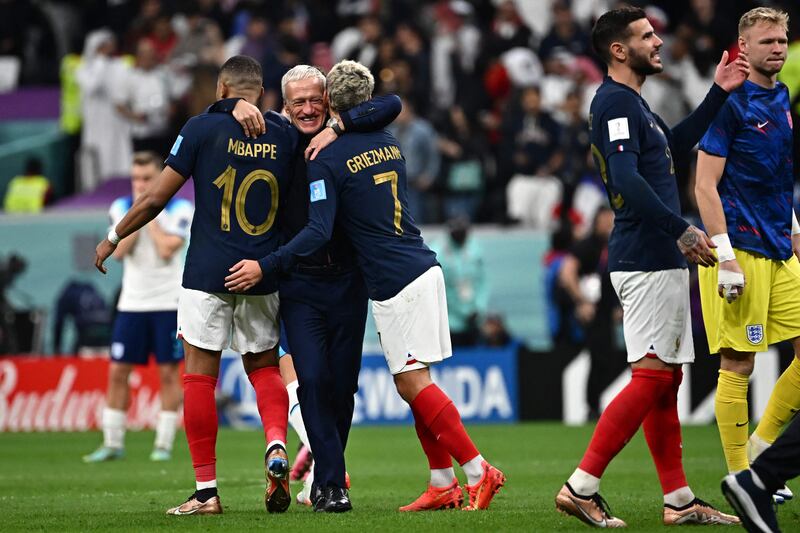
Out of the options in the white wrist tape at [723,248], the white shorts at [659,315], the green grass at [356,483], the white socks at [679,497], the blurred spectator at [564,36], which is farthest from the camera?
the blurred spectator at [564,36]

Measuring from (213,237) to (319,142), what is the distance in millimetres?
800

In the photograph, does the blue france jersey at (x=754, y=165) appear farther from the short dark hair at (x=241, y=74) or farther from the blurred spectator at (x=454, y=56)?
the blurred spectator at (x=454, y=56)

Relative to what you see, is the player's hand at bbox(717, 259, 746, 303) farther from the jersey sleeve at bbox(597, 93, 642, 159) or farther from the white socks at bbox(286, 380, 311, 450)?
the white socks at bbox(286, 380, 311, 450)

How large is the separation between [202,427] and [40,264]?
39.7 ft

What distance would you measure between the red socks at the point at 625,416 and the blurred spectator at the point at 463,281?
10290 millimetres

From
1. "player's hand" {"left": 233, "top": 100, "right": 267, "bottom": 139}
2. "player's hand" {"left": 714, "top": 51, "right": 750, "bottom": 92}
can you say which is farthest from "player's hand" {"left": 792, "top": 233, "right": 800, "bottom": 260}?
"player's hand" {"left": 233, "top": 100, "right": 267, "bottom": 139}

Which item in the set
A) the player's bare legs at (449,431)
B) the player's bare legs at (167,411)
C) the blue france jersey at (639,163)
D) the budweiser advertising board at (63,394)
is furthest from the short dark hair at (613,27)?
the budweiser advertising board at (63,394)

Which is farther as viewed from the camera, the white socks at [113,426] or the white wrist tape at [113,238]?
the white socks at [113,426]

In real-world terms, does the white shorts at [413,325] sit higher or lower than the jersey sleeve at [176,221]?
lower

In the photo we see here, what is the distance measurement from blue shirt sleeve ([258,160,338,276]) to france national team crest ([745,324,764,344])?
2.38m

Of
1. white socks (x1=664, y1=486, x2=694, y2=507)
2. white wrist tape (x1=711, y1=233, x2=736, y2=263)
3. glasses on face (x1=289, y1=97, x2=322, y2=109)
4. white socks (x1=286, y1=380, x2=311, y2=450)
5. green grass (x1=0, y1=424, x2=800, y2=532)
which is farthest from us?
white socks (x1=286, y1=380, x2=311, y2=450)

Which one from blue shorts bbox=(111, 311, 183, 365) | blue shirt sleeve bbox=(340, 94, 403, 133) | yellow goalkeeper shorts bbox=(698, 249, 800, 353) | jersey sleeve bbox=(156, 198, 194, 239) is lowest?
blue shorts bbox=(111, 311, 183, 365)

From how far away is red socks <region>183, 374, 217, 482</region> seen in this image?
7.65 meters

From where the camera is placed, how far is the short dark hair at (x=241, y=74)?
25.8 ft
